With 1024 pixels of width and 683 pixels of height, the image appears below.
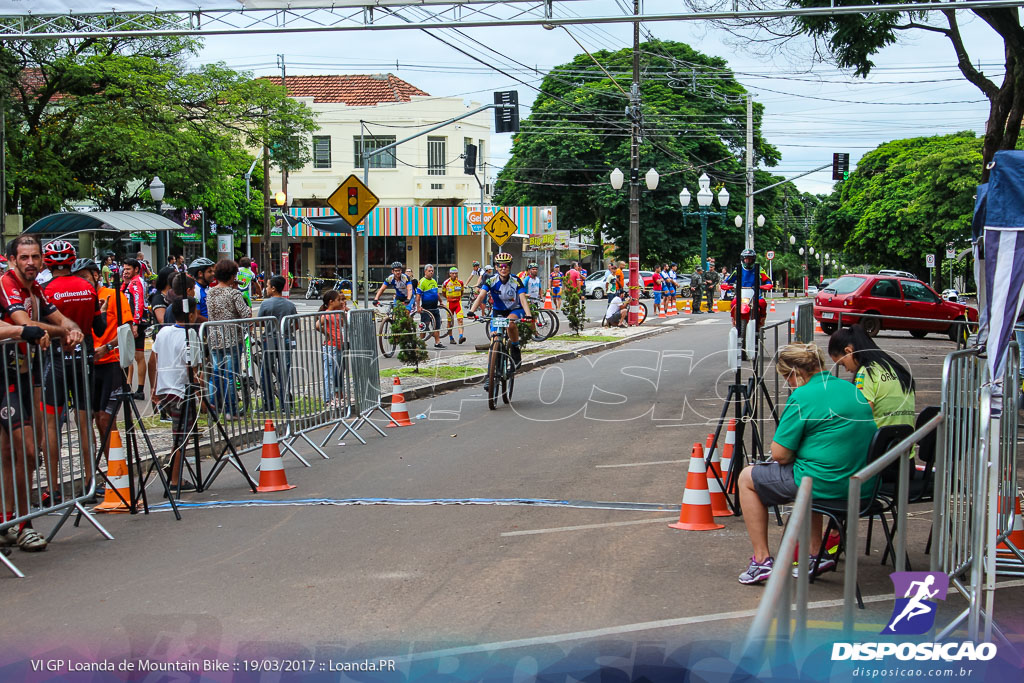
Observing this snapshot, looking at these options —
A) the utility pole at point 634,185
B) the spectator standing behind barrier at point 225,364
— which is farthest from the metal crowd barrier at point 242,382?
the utility pole at point 634,185

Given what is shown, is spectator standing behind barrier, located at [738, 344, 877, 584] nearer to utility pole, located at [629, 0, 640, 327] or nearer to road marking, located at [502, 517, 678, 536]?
road marking, located at [502, 517, 678, 536]

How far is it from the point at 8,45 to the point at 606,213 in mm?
38907

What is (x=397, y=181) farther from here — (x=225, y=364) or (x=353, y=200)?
(x=225, y=364)

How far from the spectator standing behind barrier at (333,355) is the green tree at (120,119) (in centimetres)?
1555

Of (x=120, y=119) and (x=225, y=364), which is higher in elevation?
(x=120, y=119)

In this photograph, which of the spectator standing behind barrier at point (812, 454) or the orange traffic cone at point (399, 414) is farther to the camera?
the orange traffic cone at point (399, 414)

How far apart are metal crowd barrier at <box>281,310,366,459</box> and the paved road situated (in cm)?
54

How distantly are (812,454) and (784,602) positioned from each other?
287cm

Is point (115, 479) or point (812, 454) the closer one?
point (812, 454)

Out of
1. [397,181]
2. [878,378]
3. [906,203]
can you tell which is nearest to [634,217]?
[878,378]

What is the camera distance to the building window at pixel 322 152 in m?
57.9

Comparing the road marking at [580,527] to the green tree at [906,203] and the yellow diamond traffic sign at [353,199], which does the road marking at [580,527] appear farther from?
the green tree at [906,203]

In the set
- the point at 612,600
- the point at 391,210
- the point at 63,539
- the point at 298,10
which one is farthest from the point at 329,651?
the point at 391,210

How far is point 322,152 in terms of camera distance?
5825 centimetres
